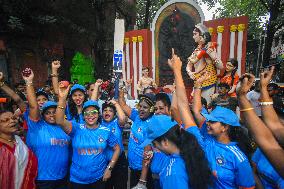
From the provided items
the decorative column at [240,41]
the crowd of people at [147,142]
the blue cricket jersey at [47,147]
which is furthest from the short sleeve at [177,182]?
the decorative column at [240,41]

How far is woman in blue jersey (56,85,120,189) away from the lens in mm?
3539

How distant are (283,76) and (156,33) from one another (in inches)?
340

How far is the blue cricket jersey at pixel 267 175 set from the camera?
2213 millimetres

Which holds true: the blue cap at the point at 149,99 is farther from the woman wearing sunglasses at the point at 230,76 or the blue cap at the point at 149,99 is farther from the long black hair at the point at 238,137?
the woman wearing sunglasses at the point at 230,76

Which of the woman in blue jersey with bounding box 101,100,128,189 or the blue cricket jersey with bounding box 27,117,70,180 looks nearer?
the blue cricket jersey with bounding box 27,117,70,180

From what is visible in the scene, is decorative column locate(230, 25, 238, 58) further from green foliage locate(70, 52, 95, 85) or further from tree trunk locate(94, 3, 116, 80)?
green foliage locate(70, 52, 95, 85)

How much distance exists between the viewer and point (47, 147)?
3.50 metres

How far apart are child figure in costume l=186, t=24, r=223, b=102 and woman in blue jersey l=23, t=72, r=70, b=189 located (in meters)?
3.42

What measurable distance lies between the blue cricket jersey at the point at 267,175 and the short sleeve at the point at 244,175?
8 centimetres

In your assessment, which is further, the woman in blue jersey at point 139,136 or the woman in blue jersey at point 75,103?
the woman in blue jersey at point 75,103

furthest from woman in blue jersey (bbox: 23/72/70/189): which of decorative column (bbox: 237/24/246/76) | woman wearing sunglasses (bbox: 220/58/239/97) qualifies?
decorative column (bbox: 237/24/246/76)

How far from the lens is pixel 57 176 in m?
3.57

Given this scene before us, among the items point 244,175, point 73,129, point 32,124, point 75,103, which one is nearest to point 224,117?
point 244,175

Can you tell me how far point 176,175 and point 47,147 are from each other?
2.00 meters
